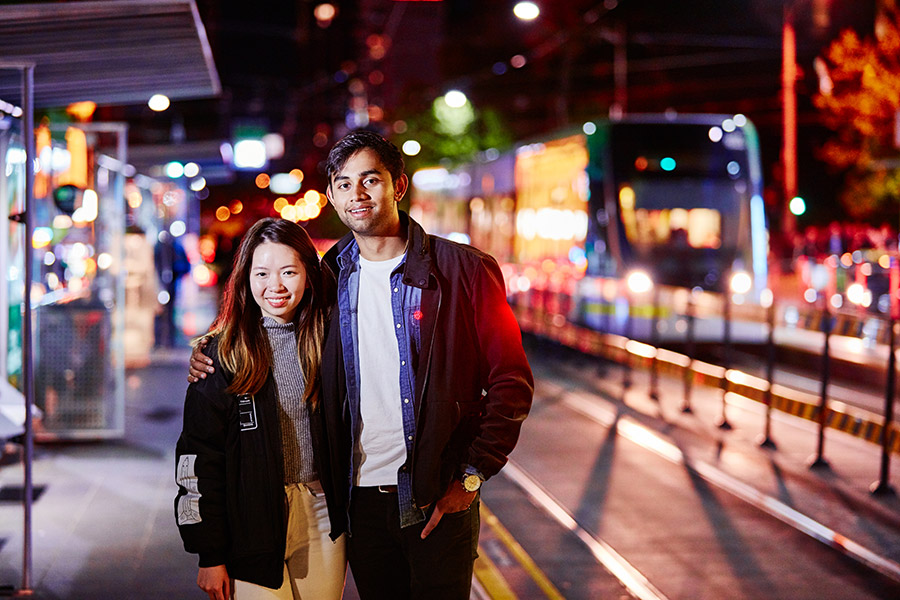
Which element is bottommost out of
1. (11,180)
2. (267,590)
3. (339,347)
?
(267,590)

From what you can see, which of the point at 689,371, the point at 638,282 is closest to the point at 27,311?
the point at 689,371

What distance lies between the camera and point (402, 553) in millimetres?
3469

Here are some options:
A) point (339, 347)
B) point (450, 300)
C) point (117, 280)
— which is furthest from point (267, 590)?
point (117, 280)

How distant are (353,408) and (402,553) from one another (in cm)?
50

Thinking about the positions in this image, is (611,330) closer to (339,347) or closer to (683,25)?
(339,347)

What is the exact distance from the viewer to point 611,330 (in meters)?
17.1

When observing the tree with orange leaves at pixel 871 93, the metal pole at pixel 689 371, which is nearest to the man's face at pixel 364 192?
the metal pole at pixel 689 371

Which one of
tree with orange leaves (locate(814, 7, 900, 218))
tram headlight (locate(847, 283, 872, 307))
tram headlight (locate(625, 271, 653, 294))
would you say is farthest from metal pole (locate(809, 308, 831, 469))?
tree with orange leaves (locate(814, 7, 900, 218))

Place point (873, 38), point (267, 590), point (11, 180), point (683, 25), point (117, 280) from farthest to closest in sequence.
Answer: point (683, 25) < point (873, 38) < point (117, 280) < point (11, 180) < point (267, 590)

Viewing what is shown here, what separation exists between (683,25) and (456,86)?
40.2ft

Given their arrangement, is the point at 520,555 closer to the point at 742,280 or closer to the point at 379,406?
the point at 379,406

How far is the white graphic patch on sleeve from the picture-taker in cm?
328

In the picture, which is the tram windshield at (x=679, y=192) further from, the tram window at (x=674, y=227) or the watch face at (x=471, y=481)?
the watch face at (x=471, y=481)

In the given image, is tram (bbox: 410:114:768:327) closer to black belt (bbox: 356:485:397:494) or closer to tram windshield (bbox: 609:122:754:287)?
tram windshield (bbox: 609:122:754:287)
